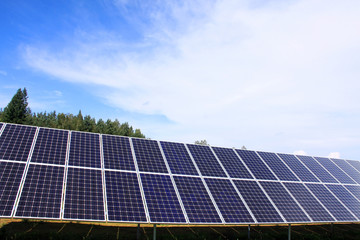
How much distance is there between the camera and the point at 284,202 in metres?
17.7

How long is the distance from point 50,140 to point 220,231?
15742mm

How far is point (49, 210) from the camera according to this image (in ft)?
40.7

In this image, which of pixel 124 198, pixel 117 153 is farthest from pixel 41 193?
pixel 117 153

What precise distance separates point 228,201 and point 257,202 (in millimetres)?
2108

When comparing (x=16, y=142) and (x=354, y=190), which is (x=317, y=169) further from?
(x=16, y=142)

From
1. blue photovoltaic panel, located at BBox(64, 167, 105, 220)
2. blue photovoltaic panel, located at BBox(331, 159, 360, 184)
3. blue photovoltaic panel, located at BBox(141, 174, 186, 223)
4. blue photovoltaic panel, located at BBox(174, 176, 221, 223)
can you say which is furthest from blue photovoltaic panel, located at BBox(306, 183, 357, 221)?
blue photovoltaic panel, located at BBox(64, 167, 105, 220)

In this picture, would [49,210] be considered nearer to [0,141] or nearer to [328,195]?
[0,141]

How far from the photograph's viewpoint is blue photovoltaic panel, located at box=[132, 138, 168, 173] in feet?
55.9

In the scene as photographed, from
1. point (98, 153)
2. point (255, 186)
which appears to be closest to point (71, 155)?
point (98, 153)

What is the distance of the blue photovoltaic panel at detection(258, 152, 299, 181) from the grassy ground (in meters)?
4.44

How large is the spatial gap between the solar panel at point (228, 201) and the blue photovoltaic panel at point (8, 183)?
34.3ft

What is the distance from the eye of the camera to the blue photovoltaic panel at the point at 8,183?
39.0 feet

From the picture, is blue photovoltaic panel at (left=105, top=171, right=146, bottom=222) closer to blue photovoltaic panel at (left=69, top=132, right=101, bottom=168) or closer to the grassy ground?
blue photovoltaic panel at (left=69, top=132, right=101, bottom=168)

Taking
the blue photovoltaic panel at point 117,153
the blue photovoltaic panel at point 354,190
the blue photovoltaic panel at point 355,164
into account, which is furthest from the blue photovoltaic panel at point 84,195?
the blue photovoltaic panel at point 355,164
